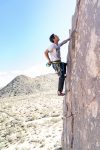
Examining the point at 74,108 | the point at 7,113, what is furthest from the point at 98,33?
the point at 7,113

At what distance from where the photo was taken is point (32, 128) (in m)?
25.8

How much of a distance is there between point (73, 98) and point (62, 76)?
55.3 inches

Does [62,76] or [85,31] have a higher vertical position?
[85,31]

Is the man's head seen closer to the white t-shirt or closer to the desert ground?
the white t-shirt

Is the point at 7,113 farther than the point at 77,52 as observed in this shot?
Yes

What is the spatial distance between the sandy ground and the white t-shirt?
23.4 ft

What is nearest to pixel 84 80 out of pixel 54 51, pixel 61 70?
pixel 61 70

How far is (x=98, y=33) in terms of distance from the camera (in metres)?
9.41

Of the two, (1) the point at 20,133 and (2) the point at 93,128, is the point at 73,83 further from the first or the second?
(1) the point at 20,133

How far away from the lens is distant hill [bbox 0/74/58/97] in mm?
67750

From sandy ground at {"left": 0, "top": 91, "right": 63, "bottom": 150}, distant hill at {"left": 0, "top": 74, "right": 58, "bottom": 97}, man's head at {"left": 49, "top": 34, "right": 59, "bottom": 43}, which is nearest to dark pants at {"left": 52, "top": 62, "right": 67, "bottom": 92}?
man's head at {"left": 49, "top": 34, "right": 59, "bottom": 43}

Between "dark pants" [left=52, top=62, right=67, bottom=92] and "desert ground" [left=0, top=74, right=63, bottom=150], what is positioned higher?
"dark pants" [left=52, top=62, right=67, bottom=92]

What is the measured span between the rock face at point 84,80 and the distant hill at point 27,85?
175 ft

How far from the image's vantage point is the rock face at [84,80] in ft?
31.6
